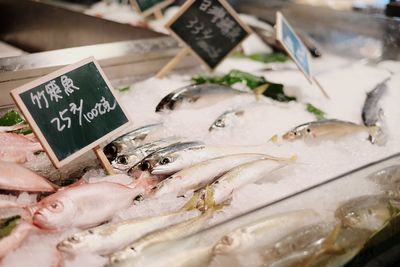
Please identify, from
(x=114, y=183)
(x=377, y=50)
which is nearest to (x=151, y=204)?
(x=114, y=183)

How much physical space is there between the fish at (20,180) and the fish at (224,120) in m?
0.91

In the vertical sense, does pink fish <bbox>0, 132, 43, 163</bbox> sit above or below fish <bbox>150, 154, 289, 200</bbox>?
above

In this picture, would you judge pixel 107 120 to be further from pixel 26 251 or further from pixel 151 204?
pixel 26 251

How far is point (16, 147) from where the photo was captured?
5.65 ft

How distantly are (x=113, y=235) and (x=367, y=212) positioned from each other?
904mm

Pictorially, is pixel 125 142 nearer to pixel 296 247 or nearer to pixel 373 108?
pixel 296 247

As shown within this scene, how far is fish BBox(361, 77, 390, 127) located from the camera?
7.95 feet

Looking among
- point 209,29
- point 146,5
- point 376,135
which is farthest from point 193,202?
point 146,5

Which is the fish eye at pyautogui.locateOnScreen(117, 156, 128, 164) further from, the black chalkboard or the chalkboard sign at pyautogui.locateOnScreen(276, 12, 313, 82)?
the black chalkboard

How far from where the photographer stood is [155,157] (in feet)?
5.48

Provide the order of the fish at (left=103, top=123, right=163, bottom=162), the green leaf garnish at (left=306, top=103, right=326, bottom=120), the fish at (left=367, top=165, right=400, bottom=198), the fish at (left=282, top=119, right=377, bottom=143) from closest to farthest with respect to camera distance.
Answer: the fish at (left=367, top=165, right=400, bottom=198) < the fish at (left=103, top=123, right=163, bottom=162) < the fish at (left=282, top=119, right=377, bottom=143) < the green leaf garnish at (left=306, top=103, right=326, bottom=120)

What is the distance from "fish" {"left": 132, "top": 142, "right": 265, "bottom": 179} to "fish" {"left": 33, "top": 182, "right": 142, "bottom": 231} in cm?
15

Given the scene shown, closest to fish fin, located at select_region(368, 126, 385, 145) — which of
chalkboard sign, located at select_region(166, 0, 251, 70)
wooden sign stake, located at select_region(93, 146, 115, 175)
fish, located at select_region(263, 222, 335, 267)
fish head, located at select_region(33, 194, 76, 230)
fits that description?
fish, located at select_region(263, 222, 335, 267)

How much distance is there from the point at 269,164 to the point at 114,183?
0.64 meters
